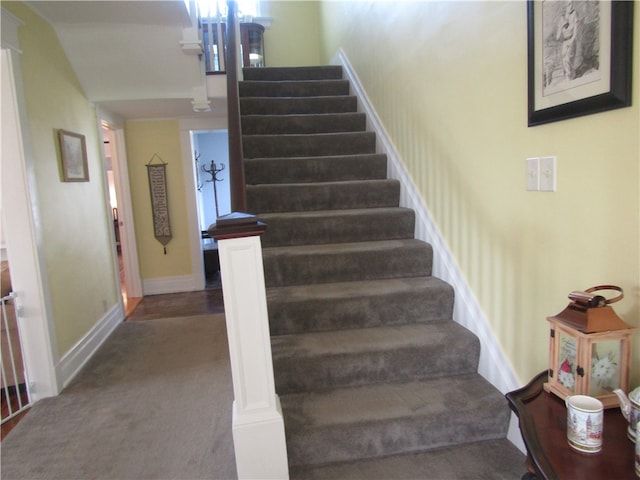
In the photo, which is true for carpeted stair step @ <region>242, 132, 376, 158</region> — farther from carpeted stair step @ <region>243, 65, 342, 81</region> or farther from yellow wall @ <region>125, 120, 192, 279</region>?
yellow wall @ <region>125, 120, 192, 279</region>

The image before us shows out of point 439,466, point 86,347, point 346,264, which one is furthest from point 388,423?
point 86,347

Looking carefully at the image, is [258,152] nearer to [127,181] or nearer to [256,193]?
[256,193]

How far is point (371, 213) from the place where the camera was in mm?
2619

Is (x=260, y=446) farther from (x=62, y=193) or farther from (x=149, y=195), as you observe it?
(x=149, y=195)

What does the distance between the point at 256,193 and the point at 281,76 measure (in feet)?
6.27

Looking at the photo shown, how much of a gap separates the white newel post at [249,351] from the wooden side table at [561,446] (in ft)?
2.76

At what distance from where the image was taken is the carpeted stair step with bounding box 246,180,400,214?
9.09ft

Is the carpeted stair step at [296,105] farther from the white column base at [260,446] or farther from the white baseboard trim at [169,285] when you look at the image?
the white column base at [260,446]

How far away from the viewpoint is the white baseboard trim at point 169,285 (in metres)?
4.89

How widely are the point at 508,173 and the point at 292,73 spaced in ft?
9.93

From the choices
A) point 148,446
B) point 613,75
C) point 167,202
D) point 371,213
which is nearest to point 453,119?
point 371,213

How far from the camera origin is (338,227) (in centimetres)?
261

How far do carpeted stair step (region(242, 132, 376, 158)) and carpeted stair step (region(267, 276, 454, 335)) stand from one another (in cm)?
135

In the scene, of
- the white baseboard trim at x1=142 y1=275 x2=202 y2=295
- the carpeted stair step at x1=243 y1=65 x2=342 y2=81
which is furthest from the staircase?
the white baseboard trim at x1=142 y1=275 x2=202 y2=295
